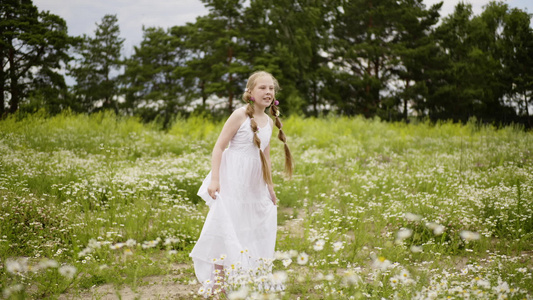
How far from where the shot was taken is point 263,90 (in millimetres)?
3295

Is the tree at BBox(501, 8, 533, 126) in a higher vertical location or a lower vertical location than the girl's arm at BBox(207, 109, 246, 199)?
higher

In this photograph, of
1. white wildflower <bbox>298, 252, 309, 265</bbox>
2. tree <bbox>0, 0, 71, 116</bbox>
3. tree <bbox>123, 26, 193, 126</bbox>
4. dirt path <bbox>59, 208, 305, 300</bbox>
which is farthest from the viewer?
tree <bbox>123, 26, 193, 126</bbox>

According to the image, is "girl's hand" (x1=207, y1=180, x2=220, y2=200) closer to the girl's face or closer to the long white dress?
the long white dress

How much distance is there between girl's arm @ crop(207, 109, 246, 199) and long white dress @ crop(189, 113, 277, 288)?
0.19 ft

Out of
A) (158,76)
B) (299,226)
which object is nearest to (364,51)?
(158,76)

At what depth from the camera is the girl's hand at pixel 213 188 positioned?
10.4ft

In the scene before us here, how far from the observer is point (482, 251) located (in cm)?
430

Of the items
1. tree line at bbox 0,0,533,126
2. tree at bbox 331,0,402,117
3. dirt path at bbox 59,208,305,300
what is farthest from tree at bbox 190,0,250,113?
dirt path at bbox 59,208,305,300

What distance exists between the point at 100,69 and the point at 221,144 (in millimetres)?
32071

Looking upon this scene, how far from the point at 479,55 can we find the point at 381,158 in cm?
2114

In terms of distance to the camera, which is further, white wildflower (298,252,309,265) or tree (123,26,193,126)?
tree (123,26,193,126)

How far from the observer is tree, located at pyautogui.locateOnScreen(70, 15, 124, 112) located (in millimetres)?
28891

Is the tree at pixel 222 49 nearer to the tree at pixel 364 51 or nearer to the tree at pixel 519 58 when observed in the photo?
the tree at pixel 364 51

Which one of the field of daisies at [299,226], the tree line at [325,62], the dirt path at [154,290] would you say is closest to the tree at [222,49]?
the tree line at [325,62]
